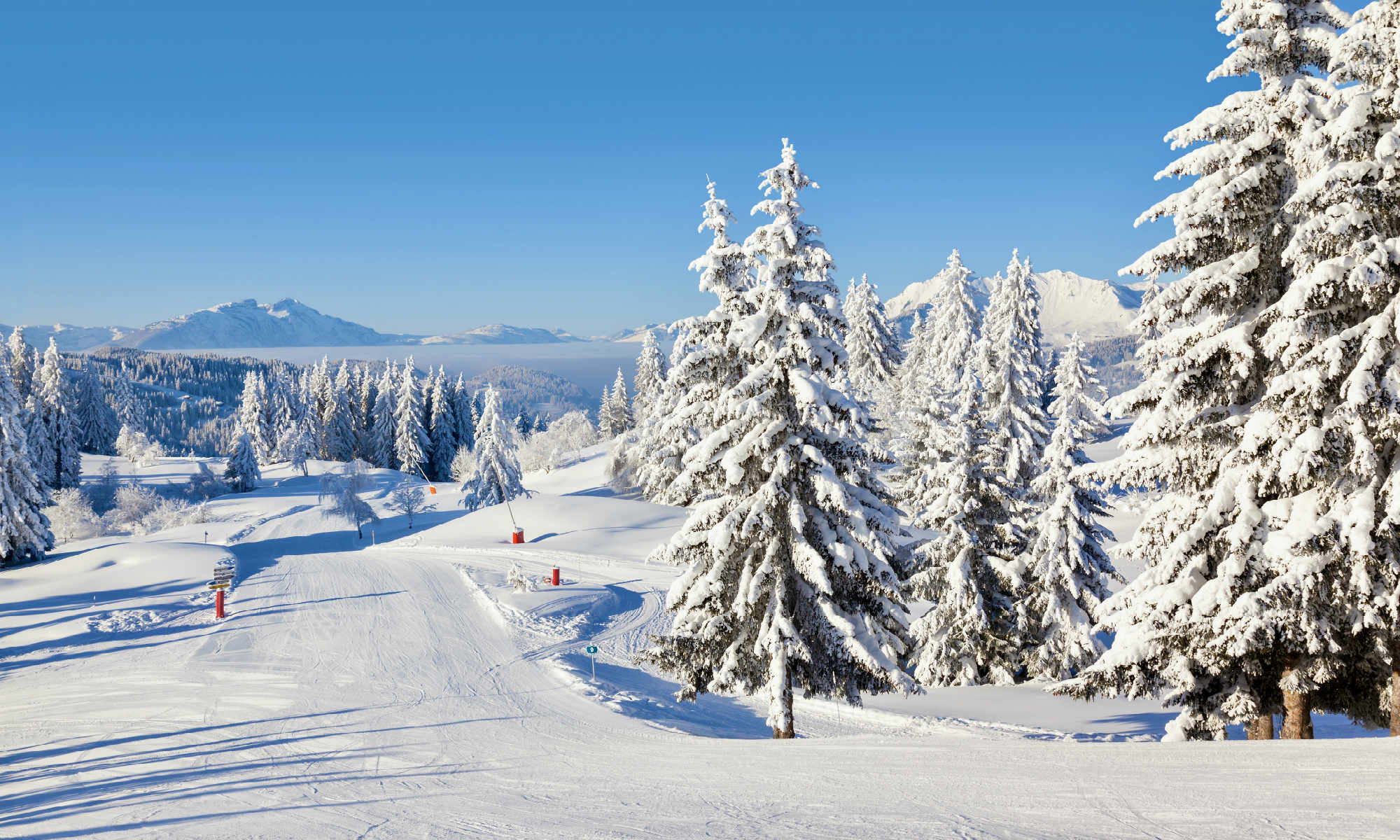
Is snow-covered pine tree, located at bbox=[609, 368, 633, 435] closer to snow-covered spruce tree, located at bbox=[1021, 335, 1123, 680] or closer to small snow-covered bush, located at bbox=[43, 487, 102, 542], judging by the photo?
small snow-covered bush, located at bbox=[43, 487, 102, 542]

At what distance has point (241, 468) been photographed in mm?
80000

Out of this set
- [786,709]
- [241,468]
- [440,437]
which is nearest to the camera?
[786,709]

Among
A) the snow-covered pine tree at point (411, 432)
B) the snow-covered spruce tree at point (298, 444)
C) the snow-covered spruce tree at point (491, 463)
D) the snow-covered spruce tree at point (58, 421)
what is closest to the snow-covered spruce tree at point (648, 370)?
the snow-covered spruce tree at point (491, 463)

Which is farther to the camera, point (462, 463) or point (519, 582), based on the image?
point (462, 463)

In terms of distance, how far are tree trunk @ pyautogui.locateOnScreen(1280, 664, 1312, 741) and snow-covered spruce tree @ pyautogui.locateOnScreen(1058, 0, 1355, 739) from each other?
28 mm

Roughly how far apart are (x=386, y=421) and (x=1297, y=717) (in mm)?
98551

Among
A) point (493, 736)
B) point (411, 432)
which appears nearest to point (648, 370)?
point (411, 432)

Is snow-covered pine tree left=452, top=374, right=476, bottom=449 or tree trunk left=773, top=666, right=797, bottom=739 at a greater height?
snow-covered pine tree left=452, top=374, right=476, bottom=449

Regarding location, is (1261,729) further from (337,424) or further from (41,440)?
(337,424)

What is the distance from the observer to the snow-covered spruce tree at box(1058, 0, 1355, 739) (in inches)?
386

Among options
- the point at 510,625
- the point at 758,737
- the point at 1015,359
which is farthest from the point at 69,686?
the point at 1015,359

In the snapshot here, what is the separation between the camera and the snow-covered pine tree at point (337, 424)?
332ft

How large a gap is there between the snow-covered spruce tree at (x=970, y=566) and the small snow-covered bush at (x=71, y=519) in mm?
58069

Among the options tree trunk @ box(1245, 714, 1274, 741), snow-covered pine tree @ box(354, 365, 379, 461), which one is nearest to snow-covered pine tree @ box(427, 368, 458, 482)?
snow-covered pine tree @ box(354, 365, 379, 461)
